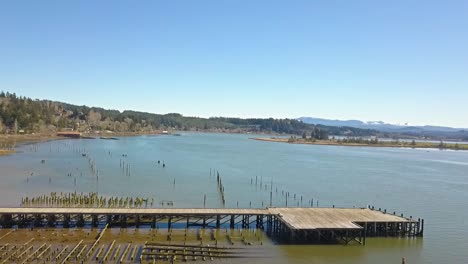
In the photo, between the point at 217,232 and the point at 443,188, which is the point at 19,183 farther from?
the point at 443,188

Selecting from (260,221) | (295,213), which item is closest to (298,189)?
(295,213)

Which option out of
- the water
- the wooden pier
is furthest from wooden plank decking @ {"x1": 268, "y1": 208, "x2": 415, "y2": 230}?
the water

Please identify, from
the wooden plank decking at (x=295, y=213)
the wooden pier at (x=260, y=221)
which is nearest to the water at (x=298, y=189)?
the wooden pier at (x=260, y=221)

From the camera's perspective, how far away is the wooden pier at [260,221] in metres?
38.3

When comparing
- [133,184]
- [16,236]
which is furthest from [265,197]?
[16,236]

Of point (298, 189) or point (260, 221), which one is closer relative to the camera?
point (260, 221)

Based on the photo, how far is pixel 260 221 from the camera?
4228cm

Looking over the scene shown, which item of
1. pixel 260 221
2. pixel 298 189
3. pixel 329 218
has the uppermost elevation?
pixel 329 218

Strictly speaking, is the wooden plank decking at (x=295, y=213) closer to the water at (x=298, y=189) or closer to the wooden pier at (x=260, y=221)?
the wooden pier at (x=260, y=221)

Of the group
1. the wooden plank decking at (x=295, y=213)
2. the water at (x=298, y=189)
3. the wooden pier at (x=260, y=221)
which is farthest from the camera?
the wooden pier at (x=260, y=221)

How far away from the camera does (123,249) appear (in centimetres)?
3334

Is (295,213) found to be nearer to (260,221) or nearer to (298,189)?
(260,221)

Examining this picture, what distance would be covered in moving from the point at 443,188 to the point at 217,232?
5369 cm

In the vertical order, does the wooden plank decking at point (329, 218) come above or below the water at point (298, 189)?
above
